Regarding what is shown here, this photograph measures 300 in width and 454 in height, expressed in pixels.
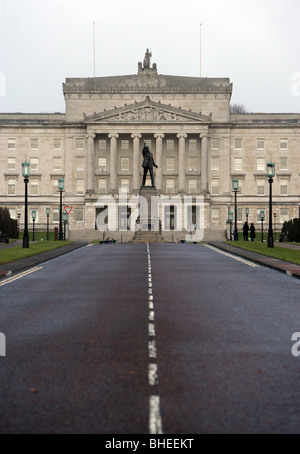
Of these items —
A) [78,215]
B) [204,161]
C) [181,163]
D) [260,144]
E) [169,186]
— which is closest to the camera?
[204,161]

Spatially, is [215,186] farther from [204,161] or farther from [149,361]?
[149,361]

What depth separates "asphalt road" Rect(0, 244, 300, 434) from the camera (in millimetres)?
5934

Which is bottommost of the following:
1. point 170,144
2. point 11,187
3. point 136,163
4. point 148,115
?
point 11,187

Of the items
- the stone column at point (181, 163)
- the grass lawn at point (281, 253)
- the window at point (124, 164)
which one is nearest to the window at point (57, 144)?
the window at point (124, 164)

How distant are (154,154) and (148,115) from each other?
7.62 m

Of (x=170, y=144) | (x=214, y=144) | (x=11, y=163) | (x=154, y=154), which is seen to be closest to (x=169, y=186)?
(x=154, y=154)

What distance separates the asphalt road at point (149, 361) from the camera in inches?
234

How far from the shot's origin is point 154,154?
10719 cm

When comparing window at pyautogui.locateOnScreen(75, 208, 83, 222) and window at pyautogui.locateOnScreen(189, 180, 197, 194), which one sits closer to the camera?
window at pyautogui.locateOnScreen(75, 208, 83, 222)

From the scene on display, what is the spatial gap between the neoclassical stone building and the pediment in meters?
1.41

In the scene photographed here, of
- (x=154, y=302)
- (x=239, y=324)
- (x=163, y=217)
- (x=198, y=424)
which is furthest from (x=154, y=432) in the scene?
(x=163, y=217)

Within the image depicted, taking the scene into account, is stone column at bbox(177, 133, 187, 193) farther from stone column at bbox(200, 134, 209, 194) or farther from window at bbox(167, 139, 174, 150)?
stone column at bbox(200, 134, 209, 194)

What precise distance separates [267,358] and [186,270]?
1492 cm

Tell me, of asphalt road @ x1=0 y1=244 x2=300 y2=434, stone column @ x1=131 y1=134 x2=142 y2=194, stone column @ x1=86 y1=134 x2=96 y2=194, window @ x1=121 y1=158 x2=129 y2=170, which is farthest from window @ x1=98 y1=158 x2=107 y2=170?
asphalt road @ x1=0 y1=244 x2=300 y2=434
